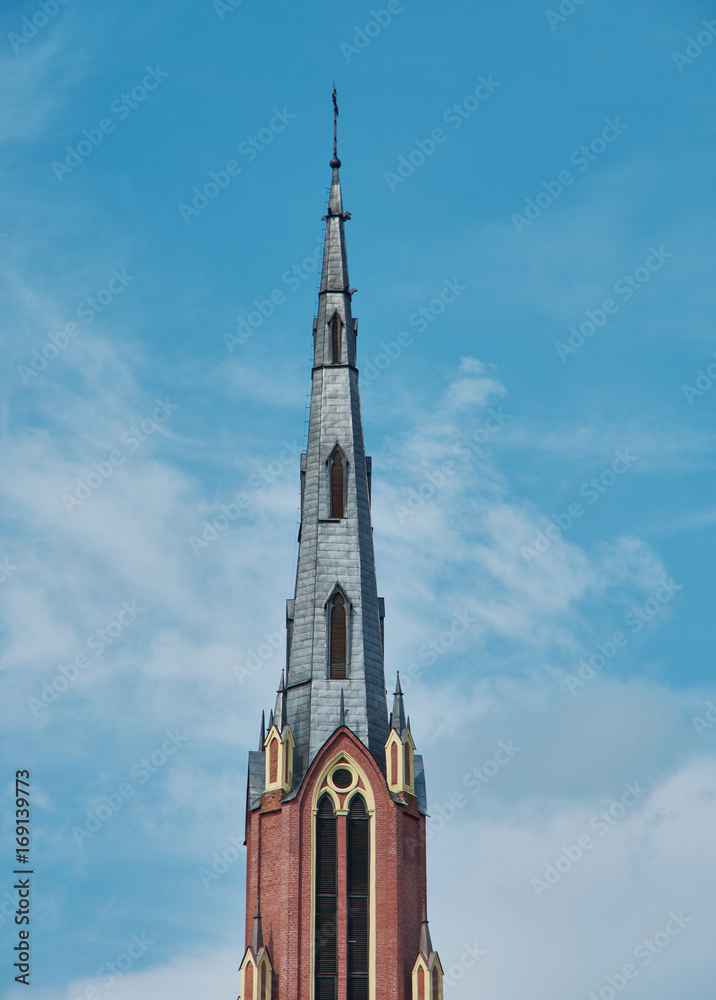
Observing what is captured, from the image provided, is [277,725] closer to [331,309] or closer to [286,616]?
[286,616]

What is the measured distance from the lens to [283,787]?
9006 centimetres

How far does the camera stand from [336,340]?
103 meters

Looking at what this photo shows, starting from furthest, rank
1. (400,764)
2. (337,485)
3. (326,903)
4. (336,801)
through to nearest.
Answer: (337,485)
(400,764)
(336,801)
(326,903)

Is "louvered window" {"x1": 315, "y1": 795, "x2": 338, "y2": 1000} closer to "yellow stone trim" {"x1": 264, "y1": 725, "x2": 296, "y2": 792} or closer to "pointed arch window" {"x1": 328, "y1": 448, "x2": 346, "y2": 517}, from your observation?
"yellow stone trim" {"x1": 264, "y1": 725, "x2": 296, "y2": 792}

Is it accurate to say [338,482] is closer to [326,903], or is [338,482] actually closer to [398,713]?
[398,713]

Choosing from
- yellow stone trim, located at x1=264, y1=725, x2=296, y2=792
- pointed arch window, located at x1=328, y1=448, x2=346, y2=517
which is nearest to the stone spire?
pointed arch window, located at x1=328, y1=448, x2=346, y2=517

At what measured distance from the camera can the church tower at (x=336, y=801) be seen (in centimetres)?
8694

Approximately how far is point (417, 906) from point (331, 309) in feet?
99.3

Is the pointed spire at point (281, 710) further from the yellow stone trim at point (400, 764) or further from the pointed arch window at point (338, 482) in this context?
the pointed arch window at point (338, 482)

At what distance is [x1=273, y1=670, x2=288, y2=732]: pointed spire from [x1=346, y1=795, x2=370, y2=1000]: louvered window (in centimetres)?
469

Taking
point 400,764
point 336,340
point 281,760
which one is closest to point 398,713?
point 400,764

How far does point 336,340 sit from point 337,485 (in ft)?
27.0

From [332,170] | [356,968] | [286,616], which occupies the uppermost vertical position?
[332,170]

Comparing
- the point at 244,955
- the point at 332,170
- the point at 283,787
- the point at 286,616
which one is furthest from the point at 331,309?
the point at 244,955
